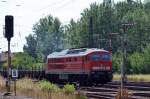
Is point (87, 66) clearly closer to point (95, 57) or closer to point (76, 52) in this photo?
point (95, 57)

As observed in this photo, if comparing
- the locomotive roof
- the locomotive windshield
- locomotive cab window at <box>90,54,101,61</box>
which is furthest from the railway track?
the locomotive roof

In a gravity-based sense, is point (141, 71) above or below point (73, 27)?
below

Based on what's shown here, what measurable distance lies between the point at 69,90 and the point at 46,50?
100096 millimetres

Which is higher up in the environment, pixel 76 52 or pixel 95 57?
pixel 76 52

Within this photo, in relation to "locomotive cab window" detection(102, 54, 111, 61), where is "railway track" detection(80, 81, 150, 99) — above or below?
below

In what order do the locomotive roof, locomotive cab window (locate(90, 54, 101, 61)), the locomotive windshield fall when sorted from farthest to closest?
1. the locomotive roof
2. the locomotive windshield
3. locomotive cab window (locate(90, 54, 101, 61))

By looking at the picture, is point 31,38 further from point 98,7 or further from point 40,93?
point 40,93

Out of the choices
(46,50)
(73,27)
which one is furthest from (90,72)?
(46,50)

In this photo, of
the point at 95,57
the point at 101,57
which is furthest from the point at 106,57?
the point at 95,57

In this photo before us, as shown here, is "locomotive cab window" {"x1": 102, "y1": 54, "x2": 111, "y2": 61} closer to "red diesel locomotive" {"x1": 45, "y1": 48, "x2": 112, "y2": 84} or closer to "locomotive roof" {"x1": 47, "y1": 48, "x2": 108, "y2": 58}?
"red diesel locomotive" {"x1": 45, "y1": 48, "x2": 112, "y2": 84}

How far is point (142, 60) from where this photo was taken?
229ft

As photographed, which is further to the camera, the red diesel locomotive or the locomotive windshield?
Result: the locomotive windshield

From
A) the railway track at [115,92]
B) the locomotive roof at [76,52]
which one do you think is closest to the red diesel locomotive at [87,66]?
the locomotive roof at [76,52]

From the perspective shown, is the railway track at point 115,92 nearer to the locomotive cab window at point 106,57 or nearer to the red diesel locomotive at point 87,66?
the red diesel locomotive at point 87,66
